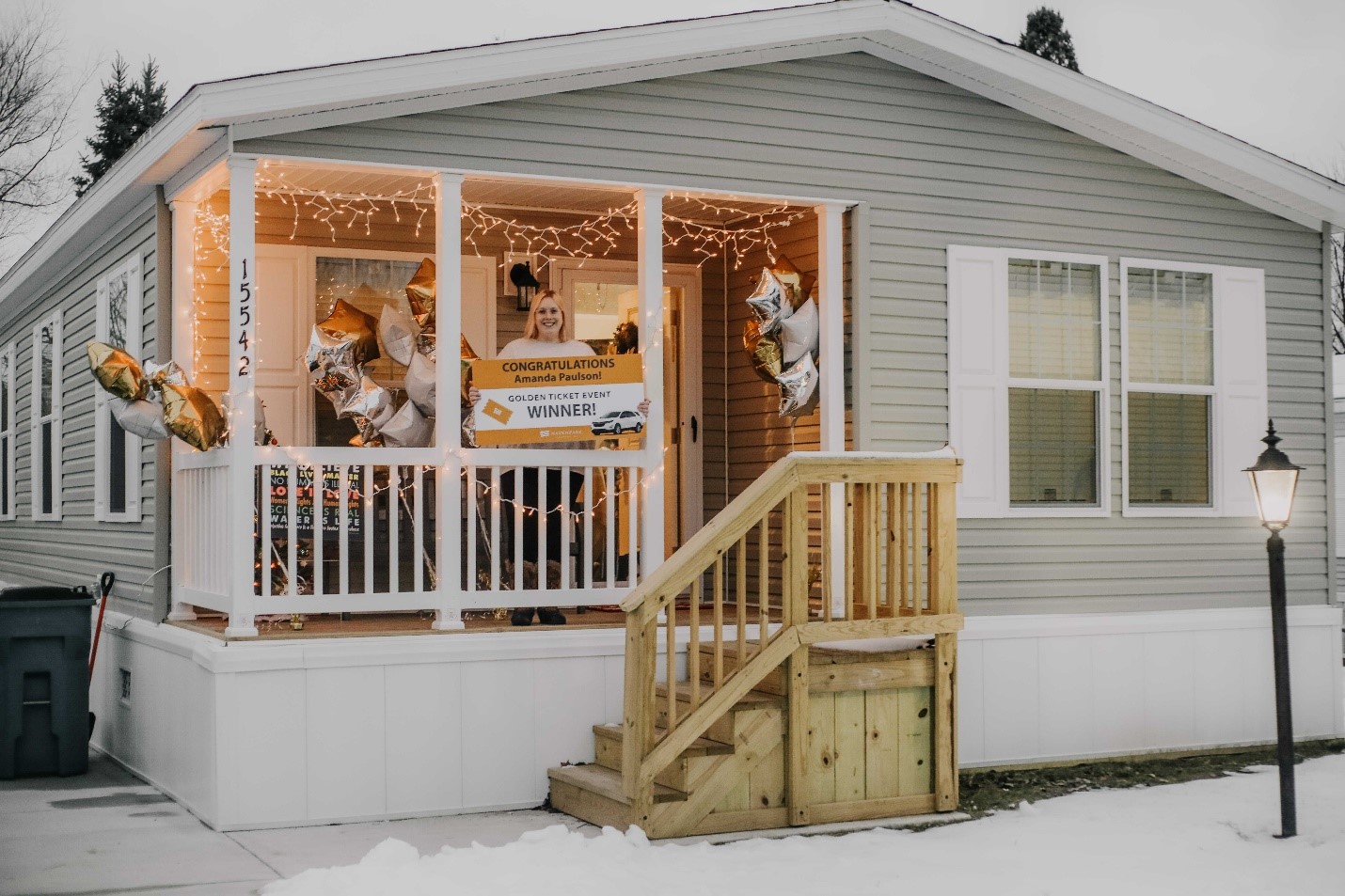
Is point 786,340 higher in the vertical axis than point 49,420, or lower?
higher

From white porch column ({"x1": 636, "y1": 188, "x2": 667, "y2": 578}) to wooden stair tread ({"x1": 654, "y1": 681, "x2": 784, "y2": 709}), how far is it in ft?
1.90

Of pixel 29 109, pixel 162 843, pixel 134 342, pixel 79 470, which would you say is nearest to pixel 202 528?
pixel 162 843

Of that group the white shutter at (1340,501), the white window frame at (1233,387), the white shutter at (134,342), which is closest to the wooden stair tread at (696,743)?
the white shutter at (134,342)

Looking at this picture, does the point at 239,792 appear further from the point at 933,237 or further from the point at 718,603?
the point at 933,237

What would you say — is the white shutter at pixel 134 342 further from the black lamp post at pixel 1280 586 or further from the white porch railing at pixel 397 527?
the black lamp post at pixel 1280 586

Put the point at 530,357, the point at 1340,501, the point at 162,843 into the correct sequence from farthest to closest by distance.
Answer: the point at 1340,501
the point at 530,357
the point at 162,843

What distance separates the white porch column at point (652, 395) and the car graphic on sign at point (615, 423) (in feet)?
0.33

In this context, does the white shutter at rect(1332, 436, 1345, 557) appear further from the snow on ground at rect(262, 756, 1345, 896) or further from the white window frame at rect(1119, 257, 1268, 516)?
the snow on ground at rect(262, 756, 1345, 896)

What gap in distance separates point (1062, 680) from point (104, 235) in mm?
6423

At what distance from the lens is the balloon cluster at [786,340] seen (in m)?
8.27

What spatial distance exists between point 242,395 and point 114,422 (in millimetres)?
3202

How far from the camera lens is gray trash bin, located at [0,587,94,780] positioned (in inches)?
321

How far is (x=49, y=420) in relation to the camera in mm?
11656

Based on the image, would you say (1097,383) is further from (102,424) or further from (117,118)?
(117,118)
